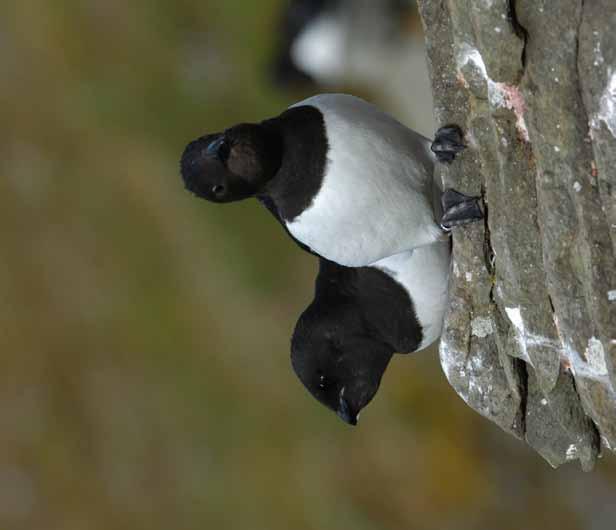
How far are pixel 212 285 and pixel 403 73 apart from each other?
3.26ft

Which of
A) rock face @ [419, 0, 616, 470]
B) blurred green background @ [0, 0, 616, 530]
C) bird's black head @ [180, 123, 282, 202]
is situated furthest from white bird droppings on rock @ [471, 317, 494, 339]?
blurred green background @ [0, 0, 616, 530]

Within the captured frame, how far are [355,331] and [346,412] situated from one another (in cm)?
13

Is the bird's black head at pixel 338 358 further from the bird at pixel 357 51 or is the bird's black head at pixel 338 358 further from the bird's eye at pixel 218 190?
the bird at pixel 357 51

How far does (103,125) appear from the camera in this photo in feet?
10.8

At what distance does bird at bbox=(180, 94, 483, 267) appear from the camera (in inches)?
47.4

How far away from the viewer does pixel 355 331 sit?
1426 mm

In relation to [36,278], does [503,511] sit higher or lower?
lower

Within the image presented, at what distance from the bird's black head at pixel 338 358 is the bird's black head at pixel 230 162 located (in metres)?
0.29

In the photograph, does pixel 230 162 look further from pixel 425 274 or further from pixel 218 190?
pixel 425 274

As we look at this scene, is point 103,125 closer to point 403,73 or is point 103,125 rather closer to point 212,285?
point 212,285

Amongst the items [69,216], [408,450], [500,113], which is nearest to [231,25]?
[69,216]

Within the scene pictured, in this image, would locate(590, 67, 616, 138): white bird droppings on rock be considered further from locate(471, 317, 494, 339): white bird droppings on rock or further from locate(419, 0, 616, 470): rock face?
locate(471, 317, 494, 339): white bird droppings on rock

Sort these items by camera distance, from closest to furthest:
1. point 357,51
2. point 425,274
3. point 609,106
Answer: point 609,106
point 425,274
point 357,51

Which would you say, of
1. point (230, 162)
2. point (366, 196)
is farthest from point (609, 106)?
point (230, 162)
